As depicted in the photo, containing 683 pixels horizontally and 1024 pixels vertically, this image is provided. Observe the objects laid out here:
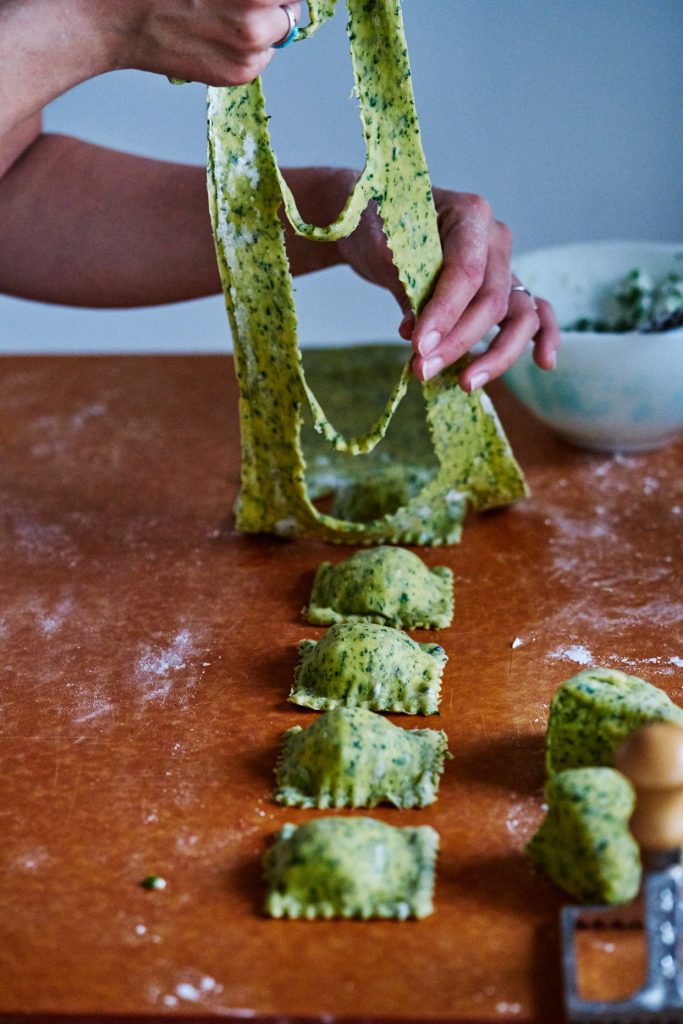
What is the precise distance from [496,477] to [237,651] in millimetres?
502

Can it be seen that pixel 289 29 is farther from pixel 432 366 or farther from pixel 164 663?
pixel 164 663

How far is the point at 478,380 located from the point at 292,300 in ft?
0.95

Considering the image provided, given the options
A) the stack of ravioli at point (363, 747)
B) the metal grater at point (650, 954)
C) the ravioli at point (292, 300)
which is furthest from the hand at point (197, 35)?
the metal grater at point (650, 954)

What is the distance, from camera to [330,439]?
1514mm

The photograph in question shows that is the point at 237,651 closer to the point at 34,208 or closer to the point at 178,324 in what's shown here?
the point at 34,208

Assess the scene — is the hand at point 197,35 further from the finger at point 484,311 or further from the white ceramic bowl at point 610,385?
the white ceramic bowl at point 610,385

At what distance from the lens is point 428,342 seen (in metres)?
1.54

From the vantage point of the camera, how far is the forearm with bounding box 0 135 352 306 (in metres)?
1.95

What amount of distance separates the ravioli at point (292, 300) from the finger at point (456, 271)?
2 centimetres

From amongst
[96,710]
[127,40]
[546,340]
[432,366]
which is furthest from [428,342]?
[96,710]

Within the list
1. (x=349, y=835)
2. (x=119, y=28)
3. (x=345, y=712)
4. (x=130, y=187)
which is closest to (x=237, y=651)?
(x=345, y=712)

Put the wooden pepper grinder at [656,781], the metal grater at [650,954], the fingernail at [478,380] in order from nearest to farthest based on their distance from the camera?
the metal grater at [650,954], the wooden pepper grinder at [656,781], the fingernail at [478,380]

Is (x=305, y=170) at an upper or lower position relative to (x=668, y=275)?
upper

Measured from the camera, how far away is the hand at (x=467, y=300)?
61.2 inches
